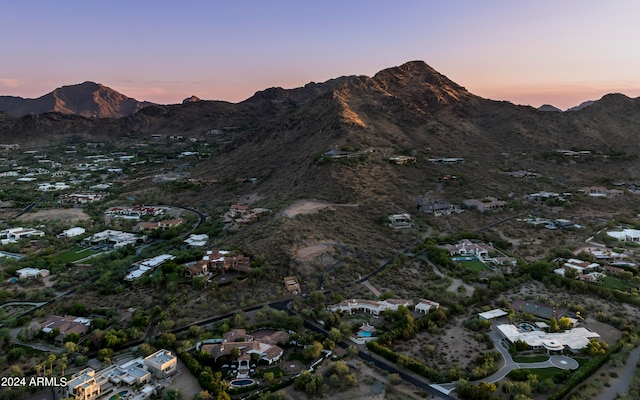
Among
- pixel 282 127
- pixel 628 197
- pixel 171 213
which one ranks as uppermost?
pixel 282 127

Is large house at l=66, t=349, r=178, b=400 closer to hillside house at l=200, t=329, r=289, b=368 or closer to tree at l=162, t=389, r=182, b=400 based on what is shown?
tree at l=162, t=389, r=182, b=400

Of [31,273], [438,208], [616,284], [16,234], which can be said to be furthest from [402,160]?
[16,234]

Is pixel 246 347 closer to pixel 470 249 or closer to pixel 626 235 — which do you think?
pixel 470 249

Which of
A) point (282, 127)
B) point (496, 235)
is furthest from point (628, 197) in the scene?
point (282, 127)

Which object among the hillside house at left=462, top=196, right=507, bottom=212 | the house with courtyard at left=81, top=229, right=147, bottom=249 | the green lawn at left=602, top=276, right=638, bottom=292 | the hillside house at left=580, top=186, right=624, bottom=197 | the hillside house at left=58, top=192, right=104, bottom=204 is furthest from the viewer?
the hillside house at left=58, top=192, right=104, bottom=204

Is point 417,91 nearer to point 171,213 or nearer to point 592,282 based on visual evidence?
point 171,213

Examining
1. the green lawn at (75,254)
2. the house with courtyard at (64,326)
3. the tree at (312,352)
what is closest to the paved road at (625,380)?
the tree at (312,352)

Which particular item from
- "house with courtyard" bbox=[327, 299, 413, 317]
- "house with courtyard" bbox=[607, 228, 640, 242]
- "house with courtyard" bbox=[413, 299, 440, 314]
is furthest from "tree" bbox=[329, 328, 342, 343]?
"house with courtyard" bbox=[607, 228, 640, 242]
